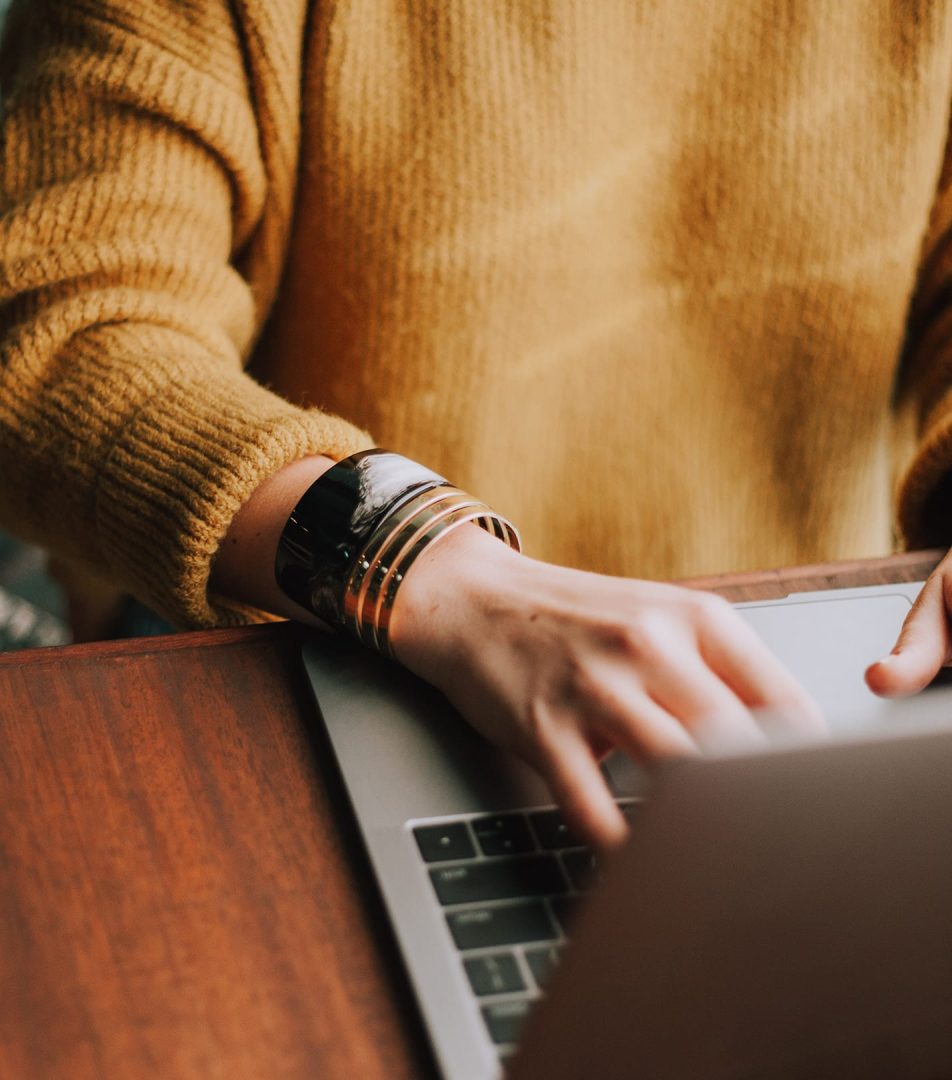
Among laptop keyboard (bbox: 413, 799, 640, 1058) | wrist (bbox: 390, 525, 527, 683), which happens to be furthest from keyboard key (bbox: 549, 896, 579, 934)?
wrist (bbox: 390, 525, 527, 683)

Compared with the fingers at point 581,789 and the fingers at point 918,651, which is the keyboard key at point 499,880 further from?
the fingers at point 918,651

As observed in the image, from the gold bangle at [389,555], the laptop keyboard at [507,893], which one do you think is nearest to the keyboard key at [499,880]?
the laptop keyboard at [507,893]

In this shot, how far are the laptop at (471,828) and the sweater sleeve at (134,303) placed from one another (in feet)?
0.34

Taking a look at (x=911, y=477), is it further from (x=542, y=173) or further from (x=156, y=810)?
(x=156, y=810)

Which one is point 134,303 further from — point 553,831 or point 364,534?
point 553,831

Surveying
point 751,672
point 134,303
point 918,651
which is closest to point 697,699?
point 751,672

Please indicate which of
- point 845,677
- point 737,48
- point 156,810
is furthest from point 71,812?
point 737,48

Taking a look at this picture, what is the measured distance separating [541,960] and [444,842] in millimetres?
54

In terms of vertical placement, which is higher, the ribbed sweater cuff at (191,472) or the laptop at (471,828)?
the ribbed sweater cuff at (191,472)

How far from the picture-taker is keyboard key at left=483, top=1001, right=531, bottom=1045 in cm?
29

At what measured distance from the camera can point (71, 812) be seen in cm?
36

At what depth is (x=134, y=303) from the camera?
0.56 metres

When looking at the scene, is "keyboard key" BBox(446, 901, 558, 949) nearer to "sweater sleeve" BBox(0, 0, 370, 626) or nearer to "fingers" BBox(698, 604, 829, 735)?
"fingers" BBox(698, 604, 829, 735)

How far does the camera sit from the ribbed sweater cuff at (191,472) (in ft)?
1.56
